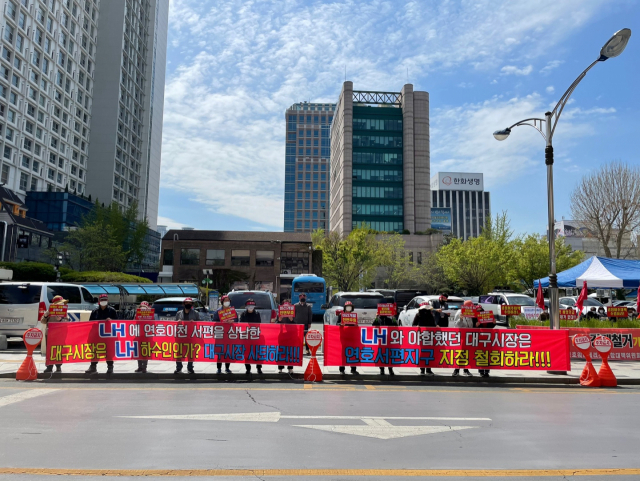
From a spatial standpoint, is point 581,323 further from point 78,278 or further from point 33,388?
point 78,278

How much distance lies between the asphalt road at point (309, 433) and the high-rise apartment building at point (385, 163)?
87605 millimetres

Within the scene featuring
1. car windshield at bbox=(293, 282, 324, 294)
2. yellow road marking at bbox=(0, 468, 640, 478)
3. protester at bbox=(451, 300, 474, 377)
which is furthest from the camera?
car windshield at bbox=(293, 282, 324, 294)

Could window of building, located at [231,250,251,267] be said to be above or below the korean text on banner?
above

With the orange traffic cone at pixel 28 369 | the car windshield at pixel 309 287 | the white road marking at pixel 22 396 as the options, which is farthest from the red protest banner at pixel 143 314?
the car windshield at pixel 309 287

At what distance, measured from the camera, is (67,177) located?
264 ft

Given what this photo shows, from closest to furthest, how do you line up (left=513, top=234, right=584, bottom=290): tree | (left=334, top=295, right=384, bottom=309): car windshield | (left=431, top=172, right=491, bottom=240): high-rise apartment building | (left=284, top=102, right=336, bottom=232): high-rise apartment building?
(left=334, top=295, right=384, bottom=309): car windshield, (left=513, top=234, right=584, bottom=290): tree, (left=284, top=102, right=336, bottom=232): high-rise apartment building, (left=431, top=172, right=491, bottom=240): high-rise apartment building

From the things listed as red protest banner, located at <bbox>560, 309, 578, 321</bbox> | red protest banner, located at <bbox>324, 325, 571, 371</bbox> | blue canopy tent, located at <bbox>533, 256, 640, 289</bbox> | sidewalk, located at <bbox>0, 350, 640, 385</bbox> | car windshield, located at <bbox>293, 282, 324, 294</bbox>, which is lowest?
sidewalk, located at <bbox>0, 350, 640, 385</bbox>

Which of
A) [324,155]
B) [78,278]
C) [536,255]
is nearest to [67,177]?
[78,278]

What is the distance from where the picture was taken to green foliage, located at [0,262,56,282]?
103 feet

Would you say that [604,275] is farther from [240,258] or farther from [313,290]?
[240,258]

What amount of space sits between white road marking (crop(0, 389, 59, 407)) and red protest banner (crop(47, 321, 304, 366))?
6.74 ft

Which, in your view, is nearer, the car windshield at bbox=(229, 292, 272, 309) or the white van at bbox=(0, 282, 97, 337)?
the white van at bbox=(0, 282, 97, 337)

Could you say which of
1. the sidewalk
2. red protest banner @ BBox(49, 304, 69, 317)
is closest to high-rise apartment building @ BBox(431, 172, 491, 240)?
the sidewalk

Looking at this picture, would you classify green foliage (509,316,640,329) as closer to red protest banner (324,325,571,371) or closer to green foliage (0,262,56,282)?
red protest banner (324,325,571,371)
